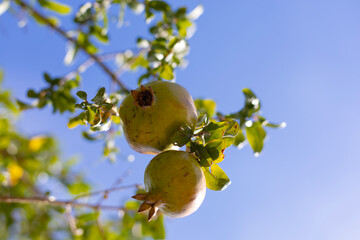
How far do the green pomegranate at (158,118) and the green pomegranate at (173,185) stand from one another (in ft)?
0.23

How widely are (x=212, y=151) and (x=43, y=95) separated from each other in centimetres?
170

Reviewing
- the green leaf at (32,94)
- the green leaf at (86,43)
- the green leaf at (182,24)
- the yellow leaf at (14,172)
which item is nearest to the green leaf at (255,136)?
the green leaf at (182,24)

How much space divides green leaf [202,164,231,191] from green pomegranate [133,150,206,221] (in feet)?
0.39

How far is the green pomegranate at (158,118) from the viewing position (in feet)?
4.04

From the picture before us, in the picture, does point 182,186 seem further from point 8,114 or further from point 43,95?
point 8,114

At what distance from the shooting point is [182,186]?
1176 millimetres

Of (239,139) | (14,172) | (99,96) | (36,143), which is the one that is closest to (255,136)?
(239,139)

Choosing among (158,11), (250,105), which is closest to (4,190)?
(158,11)

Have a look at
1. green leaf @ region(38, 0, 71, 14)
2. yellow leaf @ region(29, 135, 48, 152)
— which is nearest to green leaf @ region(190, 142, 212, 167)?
green leaf @ region(38, 0, 71, 14)

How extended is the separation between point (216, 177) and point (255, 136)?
57cm

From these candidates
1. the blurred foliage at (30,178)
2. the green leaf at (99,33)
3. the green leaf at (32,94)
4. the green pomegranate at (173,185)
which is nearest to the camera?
the green pomegranate at (173,185)

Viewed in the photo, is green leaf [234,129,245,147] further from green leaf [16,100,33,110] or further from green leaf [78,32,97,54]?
green leaf [78,32,97,54]

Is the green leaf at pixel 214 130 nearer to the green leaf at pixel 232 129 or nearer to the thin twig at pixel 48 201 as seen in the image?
the green leaf at pixel 232 129

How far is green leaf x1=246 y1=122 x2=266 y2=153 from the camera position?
1800 mm
